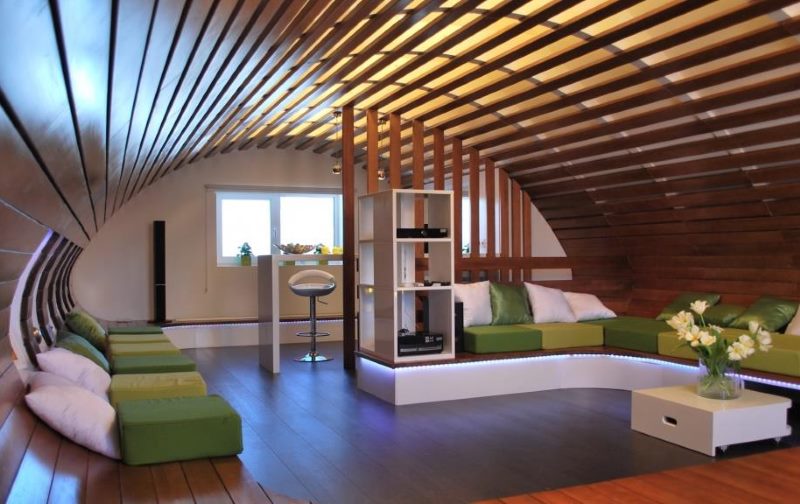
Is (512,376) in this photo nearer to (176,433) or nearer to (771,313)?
(771,313)

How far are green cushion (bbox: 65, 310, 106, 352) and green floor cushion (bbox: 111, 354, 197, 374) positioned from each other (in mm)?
892

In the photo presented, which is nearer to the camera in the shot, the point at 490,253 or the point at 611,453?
the point at 611,453

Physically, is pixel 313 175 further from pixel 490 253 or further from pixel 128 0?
pixel 128 0

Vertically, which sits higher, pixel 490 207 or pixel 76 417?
pixel 490 207

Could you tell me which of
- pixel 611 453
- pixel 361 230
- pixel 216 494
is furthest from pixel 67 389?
pixel 361 230

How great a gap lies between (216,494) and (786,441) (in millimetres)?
3894

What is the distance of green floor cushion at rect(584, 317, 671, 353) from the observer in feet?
21.6

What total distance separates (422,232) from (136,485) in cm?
381

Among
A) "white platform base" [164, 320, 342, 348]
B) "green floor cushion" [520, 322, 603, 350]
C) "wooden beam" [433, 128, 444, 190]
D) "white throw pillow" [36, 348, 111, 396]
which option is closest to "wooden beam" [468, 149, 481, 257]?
"wooden beam" [433, 128, 444, 190]

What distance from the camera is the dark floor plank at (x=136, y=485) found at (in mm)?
2793

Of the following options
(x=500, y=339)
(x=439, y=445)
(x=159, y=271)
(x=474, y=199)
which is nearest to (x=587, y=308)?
(x=500, y=339)

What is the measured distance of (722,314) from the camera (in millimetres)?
6855

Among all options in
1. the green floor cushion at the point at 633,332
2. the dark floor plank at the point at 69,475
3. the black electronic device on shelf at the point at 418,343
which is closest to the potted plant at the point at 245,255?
the black electronic device on shelf at the point at 418,343

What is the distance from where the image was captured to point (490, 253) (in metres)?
8.34
